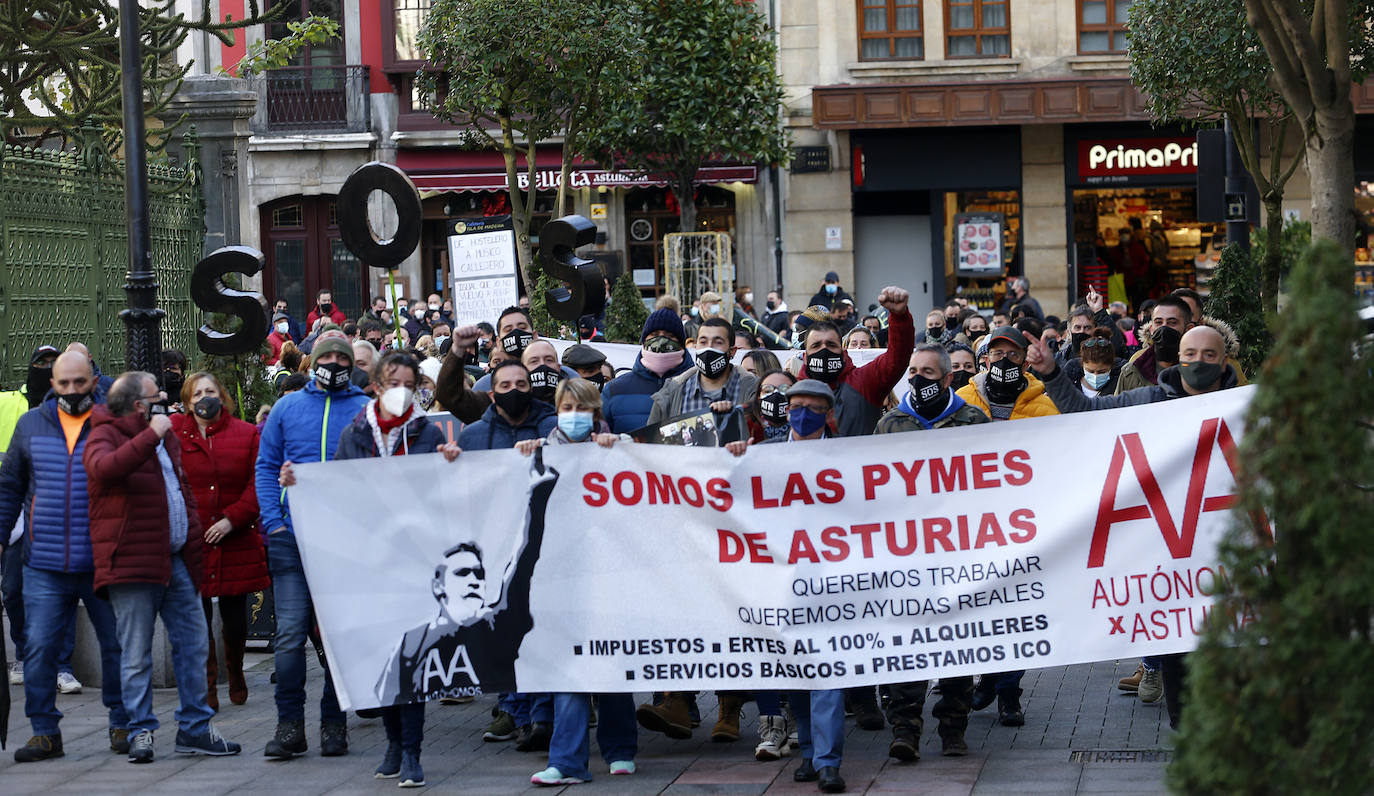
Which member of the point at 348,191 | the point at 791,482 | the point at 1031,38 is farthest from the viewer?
the point at 1031,38

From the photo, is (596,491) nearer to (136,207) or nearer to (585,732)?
(585,732)

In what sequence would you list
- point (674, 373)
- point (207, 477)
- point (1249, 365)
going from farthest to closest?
point (1249, 365) < point (674, 373) < point (207, 477)

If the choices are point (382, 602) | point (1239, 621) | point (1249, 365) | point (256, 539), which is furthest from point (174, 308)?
point (1239, 621)

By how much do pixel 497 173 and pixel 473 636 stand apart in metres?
24.4

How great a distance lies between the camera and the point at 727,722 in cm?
838

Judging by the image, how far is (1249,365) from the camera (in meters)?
14.6

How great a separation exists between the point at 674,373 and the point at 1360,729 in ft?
19.8

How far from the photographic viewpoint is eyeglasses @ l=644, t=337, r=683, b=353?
10008mm

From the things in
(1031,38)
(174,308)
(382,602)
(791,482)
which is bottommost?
(382,602)

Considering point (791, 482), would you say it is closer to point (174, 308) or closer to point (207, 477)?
point (207, 477)

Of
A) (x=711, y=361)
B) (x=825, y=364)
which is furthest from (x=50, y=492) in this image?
(x=825, y=364)

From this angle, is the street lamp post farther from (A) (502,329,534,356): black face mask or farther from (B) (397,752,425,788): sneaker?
(B) (397,752,425,788): sneaker

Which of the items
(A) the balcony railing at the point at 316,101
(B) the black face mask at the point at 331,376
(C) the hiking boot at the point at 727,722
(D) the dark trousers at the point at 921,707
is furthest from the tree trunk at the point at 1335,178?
(A) the balcony railing at the point at 316,101

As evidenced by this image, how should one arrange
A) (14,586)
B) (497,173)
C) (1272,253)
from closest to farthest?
(14,586) < (1272,253) < (497,173)
